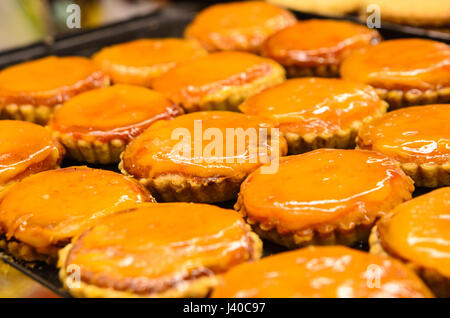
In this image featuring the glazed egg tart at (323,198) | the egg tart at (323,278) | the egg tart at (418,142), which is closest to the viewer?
the egg tart at (323,278)

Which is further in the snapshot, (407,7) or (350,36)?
(407,7)

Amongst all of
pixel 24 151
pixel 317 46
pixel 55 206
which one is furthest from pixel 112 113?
pixel 317 46

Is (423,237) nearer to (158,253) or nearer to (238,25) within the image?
(158,253)

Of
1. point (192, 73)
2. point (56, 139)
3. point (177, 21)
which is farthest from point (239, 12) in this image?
point (56, 139)

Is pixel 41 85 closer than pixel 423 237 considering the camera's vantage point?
No

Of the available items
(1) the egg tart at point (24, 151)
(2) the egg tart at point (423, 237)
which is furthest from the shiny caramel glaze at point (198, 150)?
(2) the egg tart at point (423, 237)

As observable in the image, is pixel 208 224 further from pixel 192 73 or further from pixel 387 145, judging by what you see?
pixel 192 73

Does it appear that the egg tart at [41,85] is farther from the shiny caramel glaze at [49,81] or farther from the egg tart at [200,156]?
the egg tart at [200,156]

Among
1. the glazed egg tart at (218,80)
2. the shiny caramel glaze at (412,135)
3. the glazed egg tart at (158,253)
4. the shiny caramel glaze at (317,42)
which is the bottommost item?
the glazed egg tart at (158,253)
